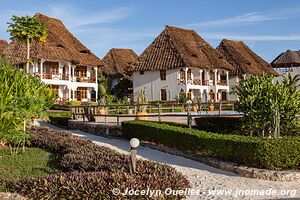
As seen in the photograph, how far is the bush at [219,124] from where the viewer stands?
1599 centimetres

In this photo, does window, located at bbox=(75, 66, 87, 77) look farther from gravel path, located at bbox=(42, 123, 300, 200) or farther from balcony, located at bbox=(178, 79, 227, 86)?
gravel path, located at bbox=(42, 123, 300, 200)

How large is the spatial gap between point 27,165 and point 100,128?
855 cm

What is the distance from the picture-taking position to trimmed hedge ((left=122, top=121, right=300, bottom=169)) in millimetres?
9539

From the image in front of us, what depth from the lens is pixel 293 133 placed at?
13328mm

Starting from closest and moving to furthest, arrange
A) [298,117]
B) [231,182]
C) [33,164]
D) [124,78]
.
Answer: [231,182]
[33,164]
[298,117]
[124,78]

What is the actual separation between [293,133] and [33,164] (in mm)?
8556

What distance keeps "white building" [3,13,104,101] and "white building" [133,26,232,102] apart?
225 inches

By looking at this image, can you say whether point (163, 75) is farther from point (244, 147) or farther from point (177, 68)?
point (244, 147)

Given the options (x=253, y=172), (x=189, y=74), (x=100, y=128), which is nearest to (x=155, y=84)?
(x=189, y=74)

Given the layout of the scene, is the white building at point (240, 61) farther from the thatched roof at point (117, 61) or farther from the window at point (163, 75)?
the thatched roof at point (117, 61)

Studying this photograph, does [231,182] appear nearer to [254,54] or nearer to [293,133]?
[293,133]

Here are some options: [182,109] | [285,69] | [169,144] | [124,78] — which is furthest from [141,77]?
[169,144]

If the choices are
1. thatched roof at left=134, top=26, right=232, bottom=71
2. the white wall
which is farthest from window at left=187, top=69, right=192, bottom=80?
the white wall

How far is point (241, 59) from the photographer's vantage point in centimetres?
5347
